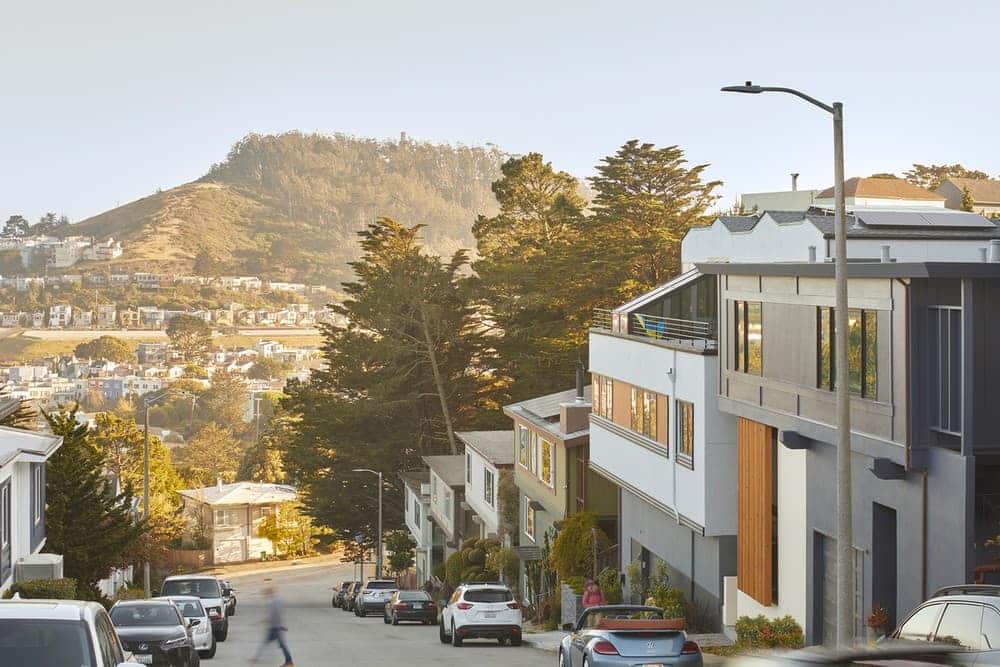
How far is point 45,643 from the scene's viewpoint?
35.8 feet

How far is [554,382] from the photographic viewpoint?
254 feet

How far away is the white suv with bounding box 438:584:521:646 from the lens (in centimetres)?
3148

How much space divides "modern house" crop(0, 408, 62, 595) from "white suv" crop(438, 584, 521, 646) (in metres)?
12.5

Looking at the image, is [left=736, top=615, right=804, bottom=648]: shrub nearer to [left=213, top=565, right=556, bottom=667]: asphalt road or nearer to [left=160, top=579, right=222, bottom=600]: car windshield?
[left=213, top=565, right=556, bottom=667]: asphalt road

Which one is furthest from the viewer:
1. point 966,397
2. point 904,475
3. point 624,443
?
point 624,443

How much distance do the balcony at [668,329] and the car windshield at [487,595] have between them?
720 cm

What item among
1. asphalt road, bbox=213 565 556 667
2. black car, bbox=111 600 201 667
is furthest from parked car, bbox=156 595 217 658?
black car, bbox=111 600 201 667

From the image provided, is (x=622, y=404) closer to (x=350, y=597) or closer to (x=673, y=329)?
(x=673, y=329)

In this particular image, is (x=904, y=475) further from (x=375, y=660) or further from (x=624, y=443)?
(x=624, y=443)

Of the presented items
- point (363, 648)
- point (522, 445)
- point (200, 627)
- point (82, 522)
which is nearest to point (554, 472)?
point (522, 445)

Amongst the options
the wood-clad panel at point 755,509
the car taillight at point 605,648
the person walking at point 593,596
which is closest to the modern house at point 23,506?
the person walking at point 593,596

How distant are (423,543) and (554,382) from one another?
38.6 feet

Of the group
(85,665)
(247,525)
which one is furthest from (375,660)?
(247,525)

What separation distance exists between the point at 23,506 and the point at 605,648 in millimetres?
25820
